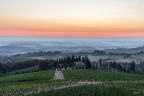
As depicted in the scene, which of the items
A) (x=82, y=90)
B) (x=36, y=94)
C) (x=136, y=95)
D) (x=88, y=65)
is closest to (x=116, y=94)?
(x=136, y=95)

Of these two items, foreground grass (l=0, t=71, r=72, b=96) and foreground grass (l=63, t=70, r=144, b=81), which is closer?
foreground grass (l=0, t=71, r=72, b=96)

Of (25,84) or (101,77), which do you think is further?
(101,77)

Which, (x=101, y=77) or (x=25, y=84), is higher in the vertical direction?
(x=25, y=84)

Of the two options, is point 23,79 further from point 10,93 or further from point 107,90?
point 107,90

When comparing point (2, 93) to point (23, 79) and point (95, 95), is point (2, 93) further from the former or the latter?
point (23, 79)

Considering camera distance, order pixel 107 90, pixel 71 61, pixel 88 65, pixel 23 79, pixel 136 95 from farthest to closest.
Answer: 1. pixel 71 61
2. pixel 88 65
3. pixel 23 79
4. pixel 107 90
5. pixel 136 95

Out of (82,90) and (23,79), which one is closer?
(82,90)

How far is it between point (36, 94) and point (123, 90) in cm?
1521

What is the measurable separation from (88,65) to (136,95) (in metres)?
76.0

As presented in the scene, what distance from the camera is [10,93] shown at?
1966 inches

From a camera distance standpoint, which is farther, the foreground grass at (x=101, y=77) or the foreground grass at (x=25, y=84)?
the foreground grass at (x=101, y=77)

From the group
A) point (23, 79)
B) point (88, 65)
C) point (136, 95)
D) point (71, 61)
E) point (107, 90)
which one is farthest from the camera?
point (71, 61)

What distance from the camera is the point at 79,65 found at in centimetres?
12212

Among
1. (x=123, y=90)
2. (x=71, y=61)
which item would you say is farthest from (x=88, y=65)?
(x=123, y=90)
